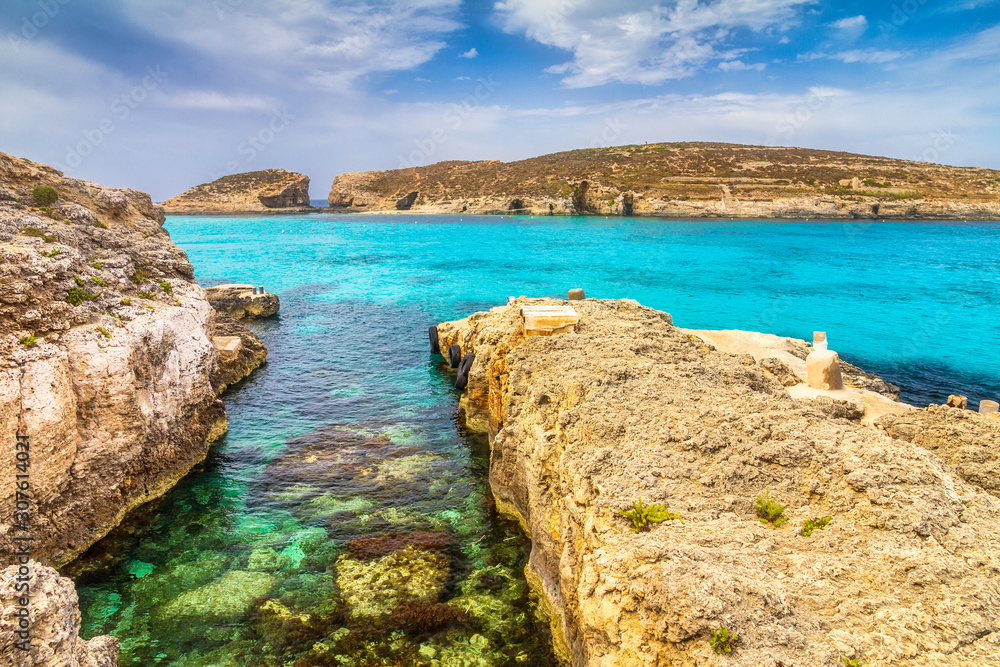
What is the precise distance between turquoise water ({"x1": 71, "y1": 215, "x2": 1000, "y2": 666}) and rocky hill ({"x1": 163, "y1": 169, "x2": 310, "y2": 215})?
119525mm

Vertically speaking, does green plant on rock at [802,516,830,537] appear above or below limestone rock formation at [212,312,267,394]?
above

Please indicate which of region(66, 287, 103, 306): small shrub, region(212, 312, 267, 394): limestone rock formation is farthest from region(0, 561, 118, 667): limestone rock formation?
region(212, 312, 267, 394): limestone rock formation

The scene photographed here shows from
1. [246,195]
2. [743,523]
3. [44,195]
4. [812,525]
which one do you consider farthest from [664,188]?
[246,195]

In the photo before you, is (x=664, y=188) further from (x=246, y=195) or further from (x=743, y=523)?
(x=246, y=195)

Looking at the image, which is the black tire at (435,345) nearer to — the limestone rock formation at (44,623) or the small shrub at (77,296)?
the small shrub at (77,296)

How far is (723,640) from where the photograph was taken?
415 centimetres

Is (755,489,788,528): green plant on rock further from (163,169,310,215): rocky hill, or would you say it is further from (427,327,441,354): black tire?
(163,169,310,215): rocky hill

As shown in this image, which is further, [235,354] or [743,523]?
[235,354]

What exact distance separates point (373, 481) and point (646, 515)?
284 inches

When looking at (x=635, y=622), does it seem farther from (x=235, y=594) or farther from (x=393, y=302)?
(x=393, y=302)

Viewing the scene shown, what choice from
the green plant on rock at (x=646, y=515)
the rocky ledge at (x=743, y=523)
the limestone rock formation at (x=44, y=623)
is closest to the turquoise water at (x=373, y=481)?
the rocky ledge at (x=743, y=523)

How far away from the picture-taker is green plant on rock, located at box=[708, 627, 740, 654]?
13.5ft

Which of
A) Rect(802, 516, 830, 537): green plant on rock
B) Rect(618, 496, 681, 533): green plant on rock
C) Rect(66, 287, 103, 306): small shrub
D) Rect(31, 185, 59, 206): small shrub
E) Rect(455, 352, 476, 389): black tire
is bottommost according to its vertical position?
Rect(455, 352, 476, 389): black tire

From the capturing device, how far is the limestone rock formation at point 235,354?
1684 centimetres
